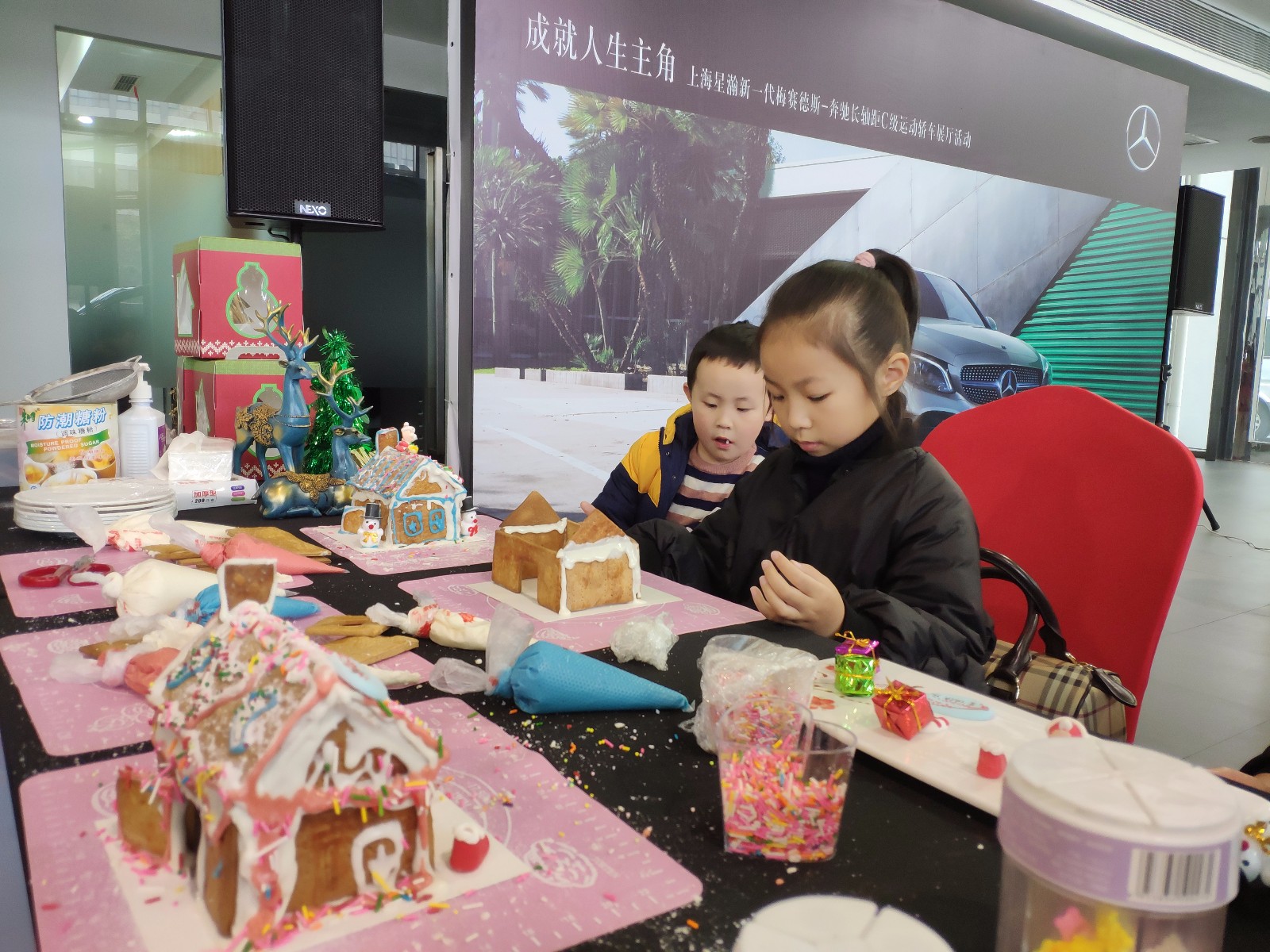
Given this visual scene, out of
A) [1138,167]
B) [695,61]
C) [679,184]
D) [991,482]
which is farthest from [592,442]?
[1138,167]

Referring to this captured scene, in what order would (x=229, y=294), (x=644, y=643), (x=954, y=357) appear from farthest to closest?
(x=954, y=357) → (x=229, y=294) → (x=644, y=643)

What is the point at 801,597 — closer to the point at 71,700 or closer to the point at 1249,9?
the point at 71,700

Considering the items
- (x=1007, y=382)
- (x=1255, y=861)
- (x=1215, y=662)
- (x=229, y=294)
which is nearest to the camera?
(x=1255, y=861)

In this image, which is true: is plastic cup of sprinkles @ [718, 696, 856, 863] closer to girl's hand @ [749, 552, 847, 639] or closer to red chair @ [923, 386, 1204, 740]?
girl's hand @ [749, 552, 847, 639]

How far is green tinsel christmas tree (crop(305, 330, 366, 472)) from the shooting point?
173cm

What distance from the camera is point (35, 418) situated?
1.41m

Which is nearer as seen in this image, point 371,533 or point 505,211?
point 371,533

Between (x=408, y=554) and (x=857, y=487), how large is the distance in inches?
24.7

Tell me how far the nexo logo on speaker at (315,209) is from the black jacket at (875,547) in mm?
1667

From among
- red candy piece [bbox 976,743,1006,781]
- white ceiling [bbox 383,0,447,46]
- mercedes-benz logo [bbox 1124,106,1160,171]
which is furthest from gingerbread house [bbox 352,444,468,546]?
mercedes-benz logo [bbox 1124,106,1160,171]

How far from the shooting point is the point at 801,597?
36.0 inches

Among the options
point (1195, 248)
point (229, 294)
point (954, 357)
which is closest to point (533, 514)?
point (229, 294)

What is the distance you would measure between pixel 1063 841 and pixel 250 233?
3.97m

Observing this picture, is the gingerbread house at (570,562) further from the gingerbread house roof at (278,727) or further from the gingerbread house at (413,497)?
the gingerbread house roof at (278,727)
